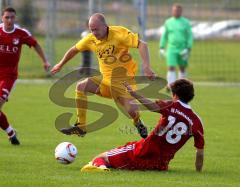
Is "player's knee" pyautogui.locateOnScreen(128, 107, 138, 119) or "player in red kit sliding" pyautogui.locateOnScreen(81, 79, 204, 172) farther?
"player's knee" pyautogui.locateOnScreen(128, 107, 138, 119)

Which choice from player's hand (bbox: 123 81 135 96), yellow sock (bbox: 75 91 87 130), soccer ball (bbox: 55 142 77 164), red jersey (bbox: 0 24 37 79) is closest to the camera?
soccer ball (bbox: 55 142 77 164)

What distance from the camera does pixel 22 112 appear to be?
56.7 ft

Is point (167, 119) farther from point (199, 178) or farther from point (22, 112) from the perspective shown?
point (22, 112)

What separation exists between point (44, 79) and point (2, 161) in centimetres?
1624

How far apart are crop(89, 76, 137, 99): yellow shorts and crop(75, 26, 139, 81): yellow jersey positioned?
0.17ft

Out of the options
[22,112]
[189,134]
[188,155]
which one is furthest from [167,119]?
[22,112]

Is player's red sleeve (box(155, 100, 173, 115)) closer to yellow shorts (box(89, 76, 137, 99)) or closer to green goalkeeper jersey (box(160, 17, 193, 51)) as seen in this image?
yellow shorts (box(89, 76, 137, 99))

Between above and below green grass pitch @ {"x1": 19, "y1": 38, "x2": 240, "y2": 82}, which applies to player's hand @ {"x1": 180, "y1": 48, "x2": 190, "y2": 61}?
above

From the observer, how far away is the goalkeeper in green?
22547mm

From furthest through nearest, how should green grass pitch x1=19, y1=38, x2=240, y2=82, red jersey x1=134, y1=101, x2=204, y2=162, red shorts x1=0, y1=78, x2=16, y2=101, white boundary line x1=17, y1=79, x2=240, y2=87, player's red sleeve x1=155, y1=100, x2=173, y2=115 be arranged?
1. green grass pitch x1=19, y1=38, x2=240, y2=82
2. white boundary line x1=17, y1=79, x2=240, y2=87
3. red shorts x1=0, y1=78, x2=16, y2=101
4. red jersey x1=134, y1=101, x2=204, y2=162
5. player's red sleeve x1=155, y1=100, x2=173, y2=115

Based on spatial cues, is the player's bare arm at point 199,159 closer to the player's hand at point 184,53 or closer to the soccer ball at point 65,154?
the soccer ball at point 65,154

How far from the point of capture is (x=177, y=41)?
22.8 meters

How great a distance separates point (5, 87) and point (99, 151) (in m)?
2.11

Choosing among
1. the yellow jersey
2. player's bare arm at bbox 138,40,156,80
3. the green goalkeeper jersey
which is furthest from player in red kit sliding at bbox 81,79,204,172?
the green goalkeeper jersey
